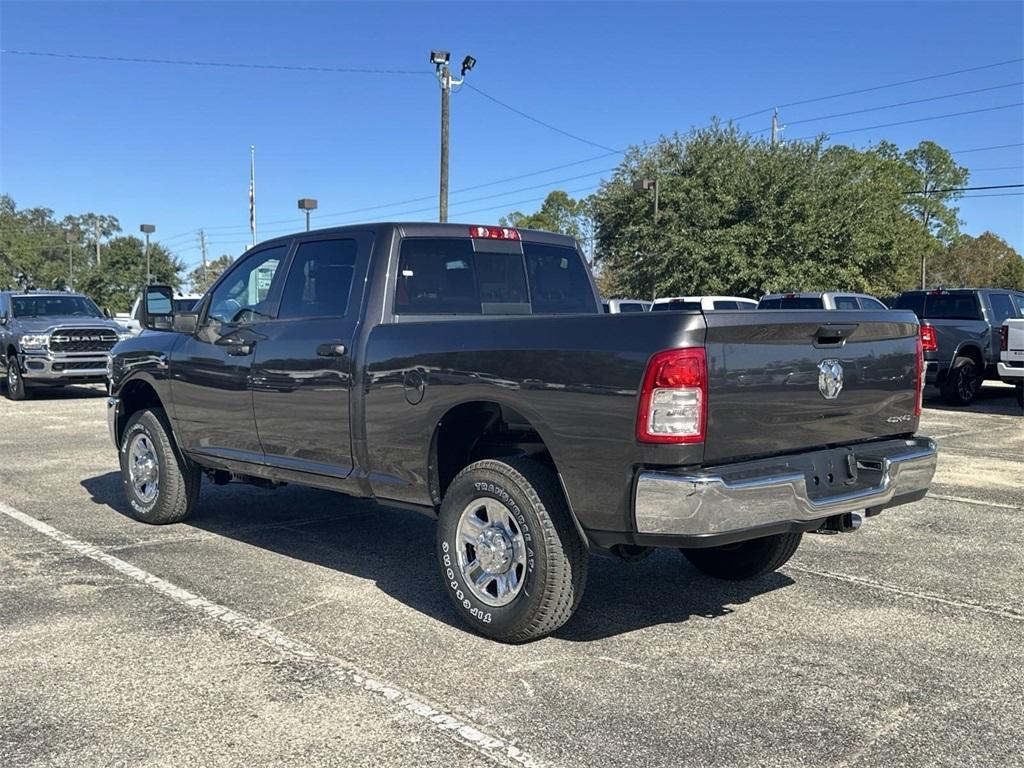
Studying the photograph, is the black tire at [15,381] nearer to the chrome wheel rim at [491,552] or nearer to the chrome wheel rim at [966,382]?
the chrome wheel rim at [491,552]

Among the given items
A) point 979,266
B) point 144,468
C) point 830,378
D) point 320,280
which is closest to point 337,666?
point 320,280

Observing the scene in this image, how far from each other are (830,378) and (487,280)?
2.13 m

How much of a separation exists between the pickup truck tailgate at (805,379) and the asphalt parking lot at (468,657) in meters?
0.98

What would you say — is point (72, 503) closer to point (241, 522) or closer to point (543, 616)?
point (241, 522)

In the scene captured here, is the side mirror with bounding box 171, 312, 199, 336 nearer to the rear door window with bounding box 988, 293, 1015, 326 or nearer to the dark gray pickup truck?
the dark gray pickup truck

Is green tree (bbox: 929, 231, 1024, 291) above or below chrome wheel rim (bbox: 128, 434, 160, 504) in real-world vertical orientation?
above

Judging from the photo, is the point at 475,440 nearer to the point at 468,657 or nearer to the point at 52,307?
the point at 468,657

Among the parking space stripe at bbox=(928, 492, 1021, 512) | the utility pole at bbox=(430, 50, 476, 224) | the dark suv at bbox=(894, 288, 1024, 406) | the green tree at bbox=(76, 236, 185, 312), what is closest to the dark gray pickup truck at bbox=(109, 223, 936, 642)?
the parking space stripe at bbox=(928, 492, 1021, 512)

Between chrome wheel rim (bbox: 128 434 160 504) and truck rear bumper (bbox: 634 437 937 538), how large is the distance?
4302 millimetres

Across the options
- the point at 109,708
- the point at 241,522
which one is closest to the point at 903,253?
the point at 241,522

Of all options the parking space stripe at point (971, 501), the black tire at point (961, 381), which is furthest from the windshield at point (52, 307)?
the parking space stripe at point (971, 501)

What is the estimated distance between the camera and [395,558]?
5820mm

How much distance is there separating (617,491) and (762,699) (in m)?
0.98

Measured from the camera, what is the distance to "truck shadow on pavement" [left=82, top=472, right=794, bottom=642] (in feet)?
15.7
